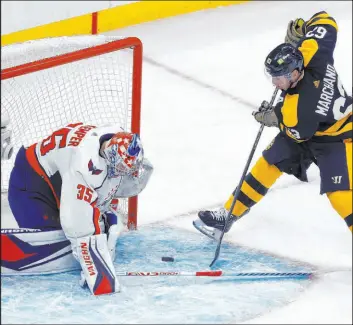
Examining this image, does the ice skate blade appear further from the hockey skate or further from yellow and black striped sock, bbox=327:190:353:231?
yellow and black striped sock, bbox=327:190:353:231

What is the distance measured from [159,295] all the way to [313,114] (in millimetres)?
785

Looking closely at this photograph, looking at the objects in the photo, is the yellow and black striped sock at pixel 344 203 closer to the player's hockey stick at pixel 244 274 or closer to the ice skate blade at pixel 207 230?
the player's hockey stick at pixel 244 274

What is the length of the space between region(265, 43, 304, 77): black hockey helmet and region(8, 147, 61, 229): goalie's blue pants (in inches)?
33.7

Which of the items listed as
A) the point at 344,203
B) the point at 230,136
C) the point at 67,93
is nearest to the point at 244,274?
the point at 344,203

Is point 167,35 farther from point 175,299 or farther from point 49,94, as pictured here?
point 175,299

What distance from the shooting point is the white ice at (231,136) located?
12.2ft

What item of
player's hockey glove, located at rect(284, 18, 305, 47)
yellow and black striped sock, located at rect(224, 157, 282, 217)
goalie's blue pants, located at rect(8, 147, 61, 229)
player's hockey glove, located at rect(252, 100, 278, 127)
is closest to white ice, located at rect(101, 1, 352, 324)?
yellow and black striped sock, located at rect(224, 157, 282, 217)

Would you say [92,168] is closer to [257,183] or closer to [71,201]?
[71,201]

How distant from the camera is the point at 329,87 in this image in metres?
3.36

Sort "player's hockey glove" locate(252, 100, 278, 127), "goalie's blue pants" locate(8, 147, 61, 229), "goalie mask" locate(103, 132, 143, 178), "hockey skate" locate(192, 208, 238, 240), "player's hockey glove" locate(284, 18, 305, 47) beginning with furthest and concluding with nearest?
"hockey skate" locate(192, 208, 238, 240) < "player's hockey glove" locate(284, 18, 305, 47) < "player's hockey glove" locate(252, 100, 278, 127) < "goalie's blue pants" locate(8, 147, 61, 229) < "goalie mask" locate(103, 132, 143, 178)

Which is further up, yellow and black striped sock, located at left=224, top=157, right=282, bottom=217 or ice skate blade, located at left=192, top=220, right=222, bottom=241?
yellow and black striped sock, located at left=224, top=157, right=282, bottom=217

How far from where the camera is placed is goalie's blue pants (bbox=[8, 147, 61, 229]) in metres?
3.43

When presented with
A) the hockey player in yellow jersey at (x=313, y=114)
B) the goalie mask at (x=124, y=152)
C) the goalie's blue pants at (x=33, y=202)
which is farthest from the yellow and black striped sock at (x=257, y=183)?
the goalie's blue pants at (x=33, y=202)

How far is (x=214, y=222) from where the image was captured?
3797mm
